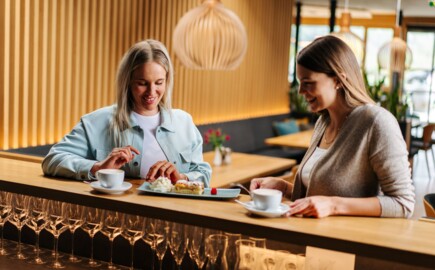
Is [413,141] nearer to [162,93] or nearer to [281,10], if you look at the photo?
[281,10]

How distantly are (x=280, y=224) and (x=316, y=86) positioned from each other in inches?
21.8

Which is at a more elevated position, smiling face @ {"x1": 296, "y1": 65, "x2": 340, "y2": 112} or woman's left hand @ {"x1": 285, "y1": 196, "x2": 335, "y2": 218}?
smiling face @ {"x1": 296, "y1": 65, "x2": 340, "y2": 112}

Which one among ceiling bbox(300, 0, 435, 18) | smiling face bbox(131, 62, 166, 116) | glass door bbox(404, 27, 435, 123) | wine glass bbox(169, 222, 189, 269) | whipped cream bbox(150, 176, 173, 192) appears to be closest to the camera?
wine glass bbox(169, 222, 189, 269)

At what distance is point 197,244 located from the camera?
2.17 meters

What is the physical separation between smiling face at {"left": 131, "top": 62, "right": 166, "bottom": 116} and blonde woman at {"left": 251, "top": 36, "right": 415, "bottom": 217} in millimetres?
660

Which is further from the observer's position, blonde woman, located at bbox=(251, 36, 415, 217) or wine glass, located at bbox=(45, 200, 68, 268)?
wine glass, located at bbox=(45, 200, 68, 268)

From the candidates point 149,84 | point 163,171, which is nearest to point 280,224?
point 163,171

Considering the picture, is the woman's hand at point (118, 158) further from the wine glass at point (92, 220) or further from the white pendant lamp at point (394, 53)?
the white pendant lamp at point (394, 53)

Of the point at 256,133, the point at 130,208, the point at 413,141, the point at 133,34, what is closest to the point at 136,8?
the point at 133,34

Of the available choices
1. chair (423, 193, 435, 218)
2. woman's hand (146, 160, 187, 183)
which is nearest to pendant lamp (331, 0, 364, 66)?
chair (423, 193, 435, 218)

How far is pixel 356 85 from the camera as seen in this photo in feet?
7.41

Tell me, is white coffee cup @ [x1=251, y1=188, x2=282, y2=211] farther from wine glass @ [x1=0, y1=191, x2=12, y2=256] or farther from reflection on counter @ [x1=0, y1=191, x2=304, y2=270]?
wine glass @ [x1=0, y1=191, x2=12, y2=256]

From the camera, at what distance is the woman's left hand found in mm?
1999

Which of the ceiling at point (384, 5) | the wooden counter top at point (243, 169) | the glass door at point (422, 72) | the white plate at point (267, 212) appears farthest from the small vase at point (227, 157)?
the glass door at point (422, 72)
